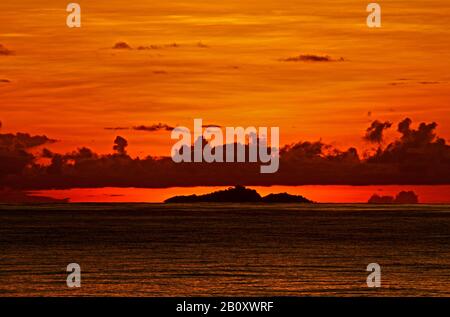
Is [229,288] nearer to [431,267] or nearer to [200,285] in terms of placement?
[200,285]

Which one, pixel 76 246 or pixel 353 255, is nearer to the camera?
pixel 353 255

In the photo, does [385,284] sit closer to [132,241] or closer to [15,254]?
Result: [15,254]

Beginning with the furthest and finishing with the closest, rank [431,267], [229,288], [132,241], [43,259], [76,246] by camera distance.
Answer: [132,241], [76,246], [43,259], [431,267], [229,288]

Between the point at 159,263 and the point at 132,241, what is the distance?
44331 mm

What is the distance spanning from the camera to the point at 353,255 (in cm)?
10200

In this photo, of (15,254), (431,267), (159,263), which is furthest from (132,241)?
(431,267)
